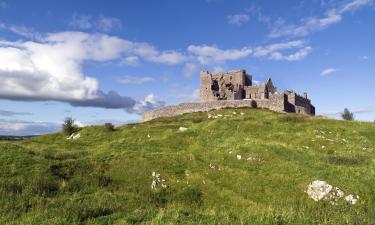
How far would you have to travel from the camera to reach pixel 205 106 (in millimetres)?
94438

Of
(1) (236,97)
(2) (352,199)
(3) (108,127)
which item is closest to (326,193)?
(2) (352,199)

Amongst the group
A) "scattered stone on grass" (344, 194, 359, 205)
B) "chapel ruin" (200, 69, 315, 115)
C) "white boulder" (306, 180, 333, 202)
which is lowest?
"scattered stone on grass" (344, 194, 359, 205)

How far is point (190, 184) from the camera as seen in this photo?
24.7 meters

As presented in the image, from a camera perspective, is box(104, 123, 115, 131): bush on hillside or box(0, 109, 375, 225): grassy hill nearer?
box(0, 109, 375, 225): grassy hill

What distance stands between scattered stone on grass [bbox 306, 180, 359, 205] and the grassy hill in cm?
46

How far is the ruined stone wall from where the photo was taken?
86119 millimetres

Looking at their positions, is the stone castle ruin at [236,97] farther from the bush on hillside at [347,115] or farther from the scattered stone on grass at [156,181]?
the scattered stone on grass at [156,181]

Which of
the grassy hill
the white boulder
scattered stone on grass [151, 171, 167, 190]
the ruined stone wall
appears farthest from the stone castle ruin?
scattered stone on grass [151, 171, 167, 190]

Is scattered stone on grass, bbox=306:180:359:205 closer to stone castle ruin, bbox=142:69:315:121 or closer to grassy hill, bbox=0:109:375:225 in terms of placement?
grassy hill, bbox=0:109:375:225

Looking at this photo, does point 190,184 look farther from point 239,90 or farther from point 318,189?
point 239,90

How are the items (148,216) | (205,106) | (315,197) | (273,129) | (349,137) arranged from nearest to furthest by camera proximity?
(148,216) → (315,197) → (349,137) → (273,129) → (205,106)

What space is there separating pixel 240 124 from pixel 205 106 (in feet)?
141

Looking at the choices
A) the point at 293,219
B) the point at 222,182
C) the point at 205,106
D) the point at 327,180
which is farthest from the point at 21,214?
the point at 205,106

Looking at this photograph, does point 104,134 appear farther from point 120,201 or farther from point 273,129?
point 120,201
